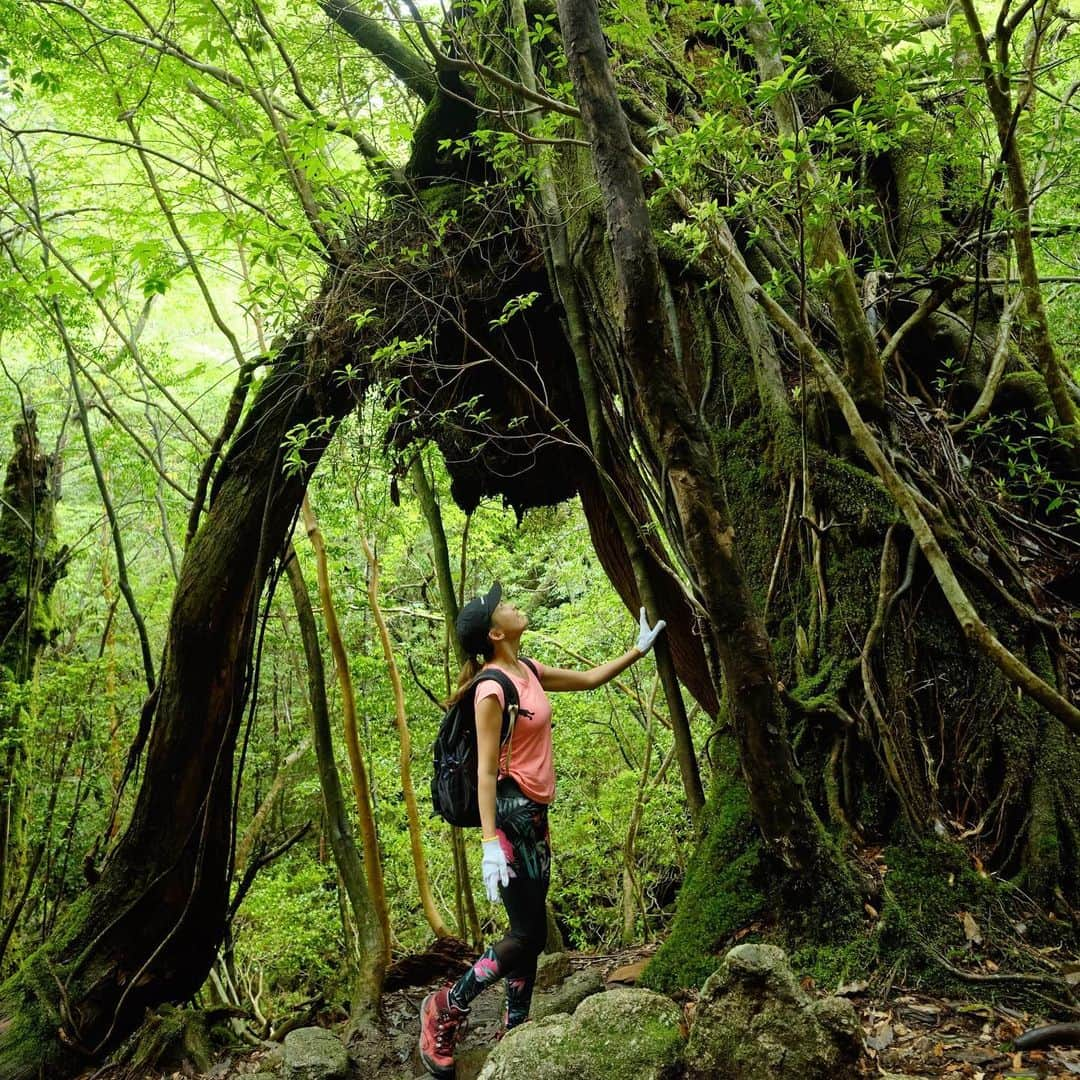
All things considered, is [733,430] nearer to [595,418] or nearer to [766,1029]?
[595,418]

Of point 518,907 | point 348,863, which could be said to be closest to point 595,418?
point 518,907

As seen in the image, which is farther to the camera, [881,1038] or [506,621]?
[506,621]

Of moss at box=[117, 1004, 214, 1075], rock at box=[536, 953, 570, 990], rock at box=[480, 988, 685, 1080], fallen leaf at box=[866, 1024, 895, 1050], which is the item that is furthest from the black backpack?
moss at box=[117, 1004, 214, 1075]

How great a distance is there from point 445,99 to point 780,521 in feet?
11.6

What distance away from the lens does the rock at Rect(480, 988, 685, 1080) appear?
6.79 ft

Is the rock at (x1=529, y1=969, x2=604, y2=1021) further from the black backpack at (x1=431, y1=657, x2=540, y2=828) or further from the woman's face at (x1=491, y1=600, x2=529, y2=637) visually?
the woman's face at (x1=491, y1=600, x2=529, y2=637)

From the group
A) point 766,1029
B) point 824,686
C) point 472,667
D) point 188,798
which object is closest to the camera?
point 766,1029

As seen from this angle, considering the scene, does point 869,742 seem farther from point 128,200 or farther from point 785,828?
point 128,200

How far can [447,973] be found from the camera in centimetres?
485

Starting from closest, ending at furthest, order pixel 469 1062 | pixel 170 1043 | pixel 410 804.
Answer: pixel 469 1062
pixel 170 1043
pixel 410 804

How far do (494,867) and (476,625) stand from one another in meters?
0.94

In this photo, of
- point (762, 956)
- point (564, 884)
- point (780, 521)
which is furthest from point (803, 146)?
point (564, 884)

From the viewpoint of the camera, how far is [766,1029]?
6.38 feet

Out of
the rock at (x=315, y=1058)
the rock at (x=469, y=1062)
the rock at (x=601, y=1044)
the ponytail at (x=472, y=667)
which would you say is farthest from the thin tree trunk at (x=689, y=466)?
the rock at (x=315, y=1058)
